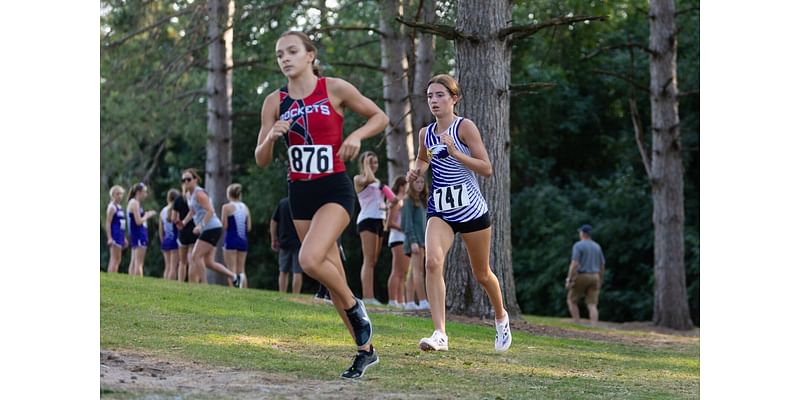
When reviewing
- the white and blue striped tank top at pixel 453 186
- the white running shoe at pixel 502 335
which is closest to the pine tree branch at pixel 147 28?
the white running shoe at pixel 502 335

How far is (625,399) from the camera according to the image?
808cm

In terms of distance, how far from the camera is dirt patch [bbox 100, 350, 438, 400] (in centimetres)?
708

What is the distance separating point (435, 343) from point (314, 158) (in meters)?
2.25

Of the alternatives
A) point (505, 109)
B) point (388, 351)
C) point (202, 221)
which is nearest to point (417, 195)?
point (505, 109)

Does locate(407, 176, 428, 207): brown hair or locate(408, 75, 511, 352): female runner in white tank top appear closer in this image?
locate(408, 75, 511, 352): female runner in white tank top

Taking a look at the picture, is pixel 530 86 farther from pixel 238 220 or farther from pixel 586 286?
pixel 586 286

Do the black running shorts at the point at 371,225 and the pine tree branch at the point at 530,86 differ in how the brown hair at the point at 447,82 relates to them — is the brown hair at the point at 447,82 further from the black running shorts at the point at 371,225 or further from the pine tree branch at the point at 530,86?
the black running shorts at the point at 371,225

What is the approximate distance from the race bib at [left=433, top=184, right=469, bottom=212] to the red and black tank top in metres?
1.58

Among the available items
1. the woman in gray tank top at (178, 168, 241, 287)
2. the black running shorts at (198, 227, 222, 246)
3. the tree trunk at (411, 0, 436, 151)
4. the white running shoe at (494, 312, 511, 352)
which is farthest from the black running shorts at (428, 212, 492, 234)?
the tree trunk at (411, 0, 436, 151)

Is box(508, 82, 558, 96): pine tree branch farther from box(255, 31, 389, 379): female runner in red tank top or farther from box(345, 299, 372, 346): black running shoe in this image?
box(345, 299, 372, 346): black running shoe

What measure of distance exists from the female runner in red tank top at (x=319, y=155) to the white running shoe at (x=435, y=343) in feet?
4.28
